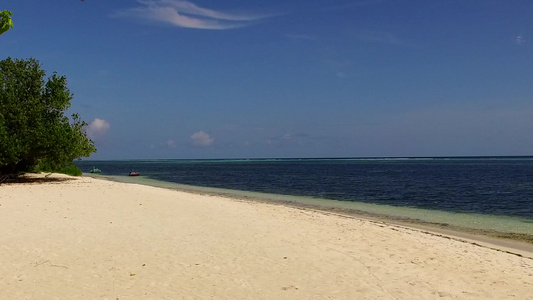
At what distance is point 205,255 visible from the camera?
11.7 meters

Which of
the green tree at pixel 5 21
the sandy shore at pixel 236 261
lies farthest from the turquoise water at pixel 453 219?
the green tree at pixel 5 21

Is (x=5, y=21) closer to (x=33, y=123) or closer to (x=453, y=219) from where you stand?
(x=453, y=219)

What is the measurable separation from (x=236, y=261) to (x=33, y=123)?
32.2 m

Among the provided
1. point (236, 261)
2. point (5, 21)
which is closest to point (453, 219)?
point (236, 261)

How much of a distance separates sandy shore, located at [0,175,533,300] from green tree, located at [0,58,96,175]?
740 inches

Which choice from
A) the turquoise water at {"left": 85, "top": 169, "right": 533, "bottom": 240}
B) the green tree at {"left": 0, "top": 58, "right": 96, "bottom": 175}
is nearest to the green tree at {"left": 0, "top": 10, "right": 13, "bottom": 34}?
the turquoise water at {"left": 85, "top": 169, "right": 533, "bottom": 240}

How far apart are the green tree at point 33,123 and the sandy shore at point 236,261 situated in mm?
18801

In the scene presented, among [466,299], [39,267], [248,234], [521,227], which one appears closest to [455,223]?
[521,227]

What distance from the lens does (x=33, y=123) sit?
3622cm

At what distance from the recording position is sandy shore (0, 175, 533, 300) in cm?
888

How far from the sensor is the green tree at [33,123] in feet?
113

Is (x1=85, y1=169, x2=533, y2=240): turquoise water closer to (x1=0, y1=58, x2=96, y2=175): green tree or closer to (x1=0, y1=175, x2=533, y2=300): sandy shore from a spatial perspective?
(x1=0, y1=175, x2=533, y2=300): sandy shore

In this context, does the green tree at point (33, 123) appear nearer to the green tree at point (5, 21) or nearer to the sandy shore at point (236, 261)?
the sandy shore at point (236, 261)

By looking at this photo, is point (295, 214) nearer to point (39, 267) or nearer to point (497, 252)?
point (497, 252)
